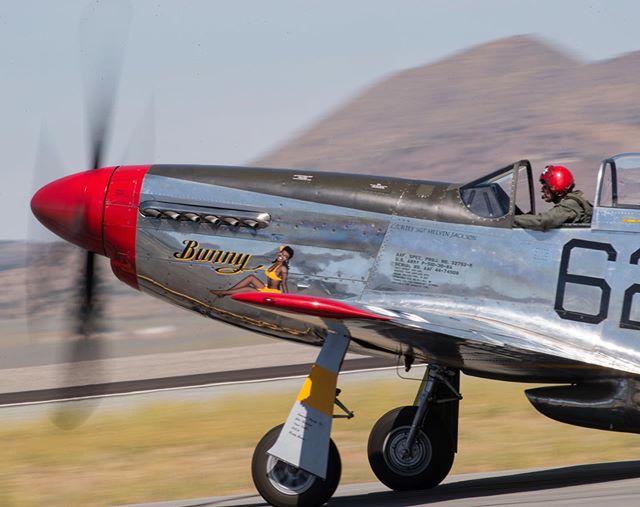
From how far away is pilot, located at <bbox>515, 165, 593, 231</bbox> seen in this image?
8.45 m

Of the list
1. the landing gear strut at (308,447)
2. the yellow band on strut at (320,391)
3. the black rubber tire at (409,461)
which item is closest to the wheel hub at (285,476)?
the landing gear strut at (308,447)

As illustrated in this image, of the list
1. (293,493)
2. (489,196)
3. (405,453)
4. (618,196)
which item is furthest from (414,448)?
(618,196)

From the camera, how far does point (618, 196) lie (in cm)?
849

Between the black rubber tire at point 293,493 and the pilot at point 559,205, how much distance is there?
223 cm

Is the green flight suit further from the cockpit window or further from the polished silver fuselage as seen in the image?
the cockpit window

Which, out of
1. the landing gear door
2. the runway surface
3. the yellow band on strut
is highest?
the landing gear door

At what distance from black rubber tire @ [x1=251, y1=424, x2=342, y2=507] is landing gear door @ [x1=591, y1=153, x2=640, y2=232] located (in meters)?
2.63

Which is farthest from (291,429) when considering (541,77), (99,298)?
(541,77)

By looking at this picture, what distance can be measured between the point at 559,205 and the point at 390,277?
4.54 ft

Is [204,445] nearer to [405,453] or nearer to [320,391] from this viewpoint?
[405,453]

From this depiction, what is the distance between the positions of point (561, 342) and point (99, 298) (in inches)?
159

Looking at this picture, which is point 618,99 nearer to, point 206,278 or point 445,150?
point 445,150

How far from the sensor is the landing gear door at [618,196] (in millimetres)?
8387

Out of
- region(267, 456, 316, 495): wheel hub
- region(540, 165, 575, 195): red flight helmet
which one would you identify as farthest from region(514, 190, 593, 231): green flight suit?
region(267, 456, 316, 495): wheel hub
